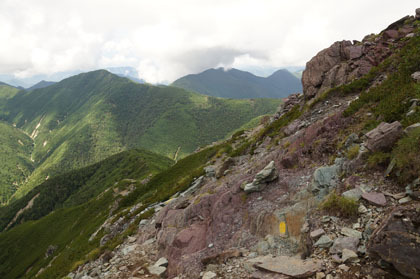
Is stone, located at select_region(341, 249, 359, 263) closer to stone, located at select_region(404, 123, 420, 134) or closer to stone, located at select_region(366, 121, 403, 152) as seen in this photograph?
stone, located at select_region(366, 121, 403, 152)

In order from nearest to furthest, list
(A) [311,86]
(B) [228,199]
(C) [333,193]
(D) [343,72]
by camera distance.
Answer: (C) [333,193] → (B) [228,199] → (D) [343,72] → (A) [311,86]

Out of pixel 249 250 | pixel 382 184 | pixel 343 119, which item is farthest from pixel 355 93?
pixel 249 250

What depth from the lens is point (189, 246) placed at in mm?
14789

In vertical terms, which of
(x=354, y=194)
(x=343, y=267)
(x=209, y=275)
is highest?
(x=354, y=194)

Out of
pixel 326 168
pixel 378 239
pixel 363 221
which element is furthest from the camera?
pixel 326 168

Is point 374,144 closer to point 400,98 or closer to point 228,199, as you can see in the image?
point 400,98

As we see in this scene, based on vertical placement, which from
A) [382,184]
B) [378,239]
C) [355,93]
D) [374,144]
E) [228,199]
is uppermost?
[355,93]

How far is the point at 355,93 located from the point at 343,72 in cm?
703

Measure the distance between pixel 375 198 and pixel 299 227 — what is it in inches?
140

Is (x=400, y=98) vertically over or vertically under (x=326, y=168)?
over

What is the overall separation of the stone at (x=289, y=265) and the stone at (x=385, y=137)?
20.9 feet

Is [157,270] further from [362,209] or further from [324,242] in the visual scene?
[362,209]

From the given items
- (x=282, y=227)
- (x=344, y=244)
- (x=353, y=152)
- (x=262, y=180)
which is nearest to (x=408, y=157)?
(x=353, y=152)

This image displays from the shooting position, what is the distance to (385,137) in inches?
421
